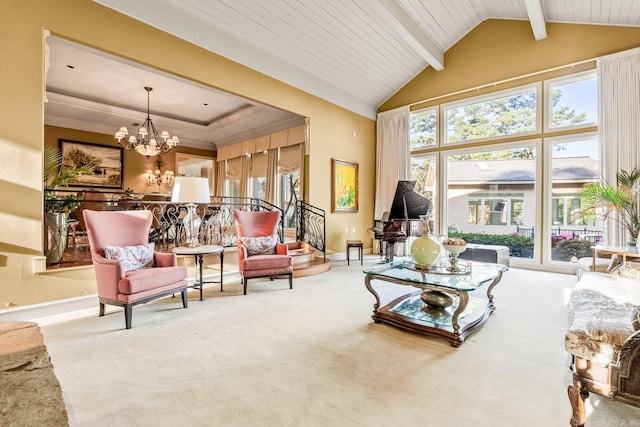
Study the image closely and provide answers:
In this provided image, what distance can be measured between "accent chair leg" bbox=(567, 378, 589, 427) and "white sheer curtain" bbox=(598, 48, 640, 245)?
186 inches

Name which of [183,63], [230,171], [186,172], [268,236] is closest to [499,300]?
[268,236]

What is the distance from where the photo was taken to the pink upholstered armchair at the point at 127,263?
10.0ft

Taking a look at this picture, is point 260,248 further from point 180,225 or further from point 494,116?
point 494,116

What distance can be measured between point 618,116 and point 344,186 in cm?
491

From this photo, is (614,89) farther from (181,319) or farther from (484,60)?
Answer: (181,319)

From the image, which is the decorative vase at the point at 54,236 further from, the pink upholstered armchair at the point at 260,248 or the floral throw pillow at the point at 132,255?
the pink upholstered armchair at the point at 260,248

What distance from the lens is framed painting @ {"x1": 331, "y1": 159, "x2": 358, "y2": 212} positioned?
6.86m

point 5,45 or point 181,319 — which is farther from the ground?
point 5,45

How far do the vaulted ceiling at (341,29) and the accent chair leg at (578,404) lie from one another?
5220 mm

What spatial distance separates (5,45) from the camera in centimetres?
308

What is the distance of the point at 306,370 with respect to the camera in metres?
2.23

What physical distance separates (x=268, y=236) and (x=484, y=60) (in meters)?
5.78

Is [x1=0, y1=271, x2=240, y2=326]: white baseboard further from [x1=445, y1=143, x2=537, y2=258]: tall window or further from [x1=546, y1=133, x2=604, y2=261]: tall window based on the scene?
[x1=546, y1=133, x2=604, y2=261]: tall window

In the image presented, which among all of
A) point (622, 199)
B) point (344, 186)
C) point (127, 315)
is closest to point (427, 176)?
point (344, 186)
